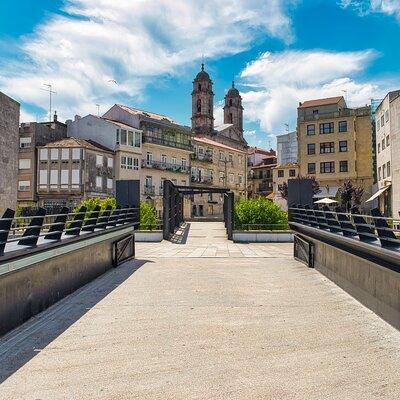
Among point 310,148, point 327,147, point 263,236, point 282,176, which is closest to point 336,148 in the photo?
point 327,147

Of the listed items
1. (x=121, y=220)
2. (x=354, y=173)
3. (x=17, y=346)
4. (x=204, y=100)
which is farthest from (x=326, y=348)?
(x=204, y=100)

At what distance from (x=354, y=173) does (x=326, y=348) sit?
51.4m

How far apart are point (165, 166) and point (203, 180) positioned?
10.3 m

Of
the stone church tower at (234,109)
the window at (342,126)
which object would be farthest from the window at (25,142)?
the stone church tower at (234,109)

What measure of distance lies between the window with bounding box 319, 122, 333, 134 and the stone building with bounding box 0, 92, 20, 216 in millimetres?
36286

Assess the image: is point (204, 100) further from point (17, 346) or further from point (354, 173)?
point (17, 346)

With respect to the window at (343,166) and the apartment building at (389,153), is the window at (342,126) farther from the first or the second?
the apartment building at (389,153)

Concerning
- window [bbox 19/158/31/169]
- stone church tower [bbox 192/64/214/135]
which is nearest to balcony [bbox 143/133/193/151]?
window [bbox 19/158/31/169]

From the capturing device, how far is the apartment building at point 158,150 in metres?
56.7

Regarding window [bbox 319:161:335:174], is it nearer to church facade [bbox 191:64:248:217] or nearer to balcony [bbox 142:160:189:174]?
church facade [bbox 191:64:248:217]

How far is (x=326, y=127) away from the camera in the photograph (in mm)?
55062

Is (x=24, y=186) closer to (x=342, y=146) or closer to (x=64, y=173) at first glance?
(x=64, y=173)

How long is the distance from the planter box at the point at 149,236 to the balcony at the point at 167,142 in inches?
1377

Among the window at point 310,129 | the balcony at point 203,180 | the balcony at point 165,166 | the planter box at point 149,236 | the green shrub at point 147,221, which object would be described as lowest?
the planter box at point 149,236
